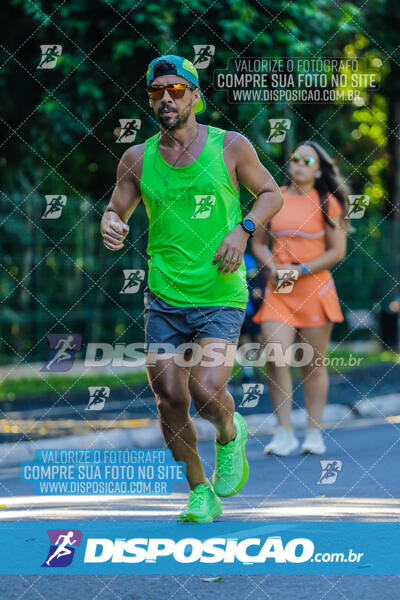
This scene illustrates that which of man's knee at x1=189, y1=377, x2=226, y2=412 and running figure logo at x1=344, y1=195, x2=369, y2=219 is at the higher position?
running figure logo at x1=344, y1=195, x2=369, y2=219

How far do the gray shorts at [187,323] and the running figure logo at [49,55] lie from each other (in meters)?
7.54

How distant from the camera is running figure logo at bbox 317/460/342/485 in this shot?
26.7ft

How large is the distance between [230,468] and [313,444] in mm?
2843

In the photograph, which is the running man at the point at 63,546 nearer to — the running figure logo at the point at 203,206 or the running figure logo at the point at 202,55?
the running figure logo at the point at 203,206

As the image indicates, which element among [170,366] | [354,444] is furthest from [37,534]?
[354,444]

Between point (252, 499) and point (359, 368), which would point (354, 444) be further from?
point (359, 368)

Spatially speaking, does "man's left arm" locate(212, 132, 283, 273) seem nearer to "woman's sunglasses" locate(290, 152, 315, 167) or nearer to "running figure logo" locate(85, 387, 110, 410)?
"woman's sunglasses" locate(290, 152, 315, 167)

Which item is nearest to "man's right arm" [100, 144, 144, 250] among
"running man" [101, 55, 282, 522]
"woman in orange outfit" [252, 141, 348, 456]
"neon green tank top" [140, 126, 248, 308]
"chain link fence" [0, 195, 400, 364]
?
"running man" [101, 55, 282, 522]

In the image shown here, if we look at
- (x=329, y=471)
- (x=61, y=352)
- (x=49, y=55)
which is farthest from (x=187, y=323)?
(x=61, y=352)

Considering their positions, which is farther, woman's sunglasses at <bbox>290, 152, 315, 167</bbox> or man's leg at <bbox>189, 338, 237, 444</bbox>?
woman's sunglasses at <bbox>290, 152, 315, 167</bbox>

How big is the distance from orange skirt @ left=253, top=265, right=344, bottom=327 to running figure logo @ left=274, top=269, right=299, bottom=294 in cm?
2

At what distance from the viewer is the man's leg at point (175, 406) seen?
6320 mm

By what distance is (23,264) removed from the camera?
55.4 ft

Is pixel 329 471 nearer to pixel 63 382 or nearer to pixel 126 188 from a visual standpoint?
pixel 126 188
